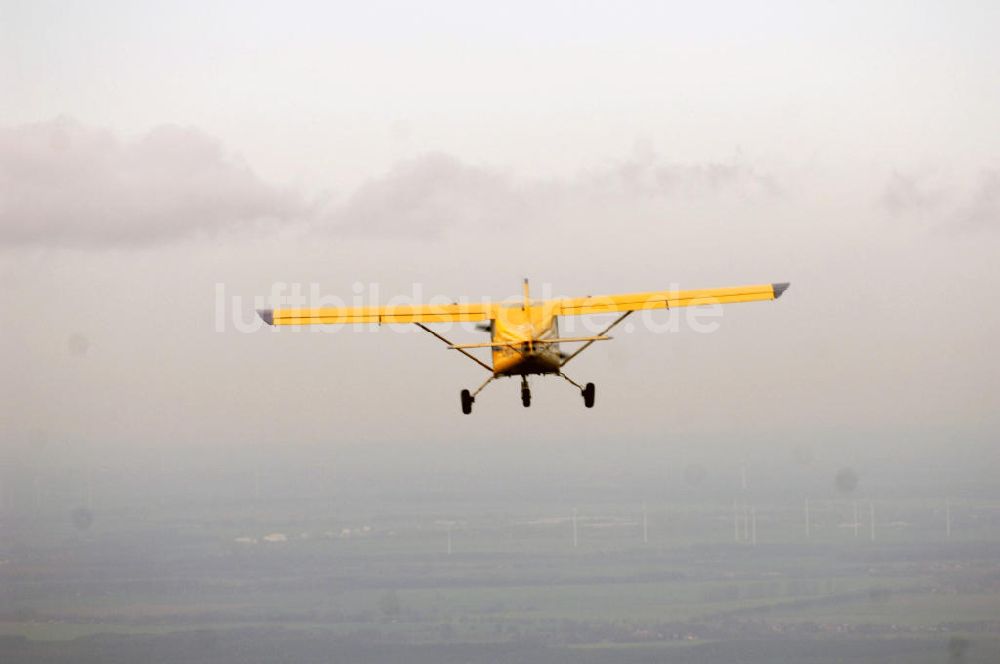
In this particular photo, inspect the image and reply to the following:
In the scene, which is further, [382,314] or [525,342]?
[382,314]

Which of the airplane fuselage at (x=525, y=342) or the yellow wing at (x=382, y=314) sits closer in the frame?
the airplane fuselage at (x=525, y=342)

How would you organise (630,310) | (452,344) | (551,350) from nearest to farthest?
(452,344)
(551,350)
(630,310)

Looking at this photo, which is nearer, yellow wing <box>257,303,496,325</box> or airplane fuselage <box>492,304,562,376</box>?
airplane fuselage <box>492,304,562,376</box>

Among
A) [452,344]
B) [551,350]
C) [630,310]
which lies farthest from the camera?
[630,310]

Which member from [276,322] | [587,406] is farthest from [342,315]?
[587,406]

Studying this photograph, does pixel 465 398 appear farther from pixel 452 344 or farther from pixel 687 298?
pixel 687 298
